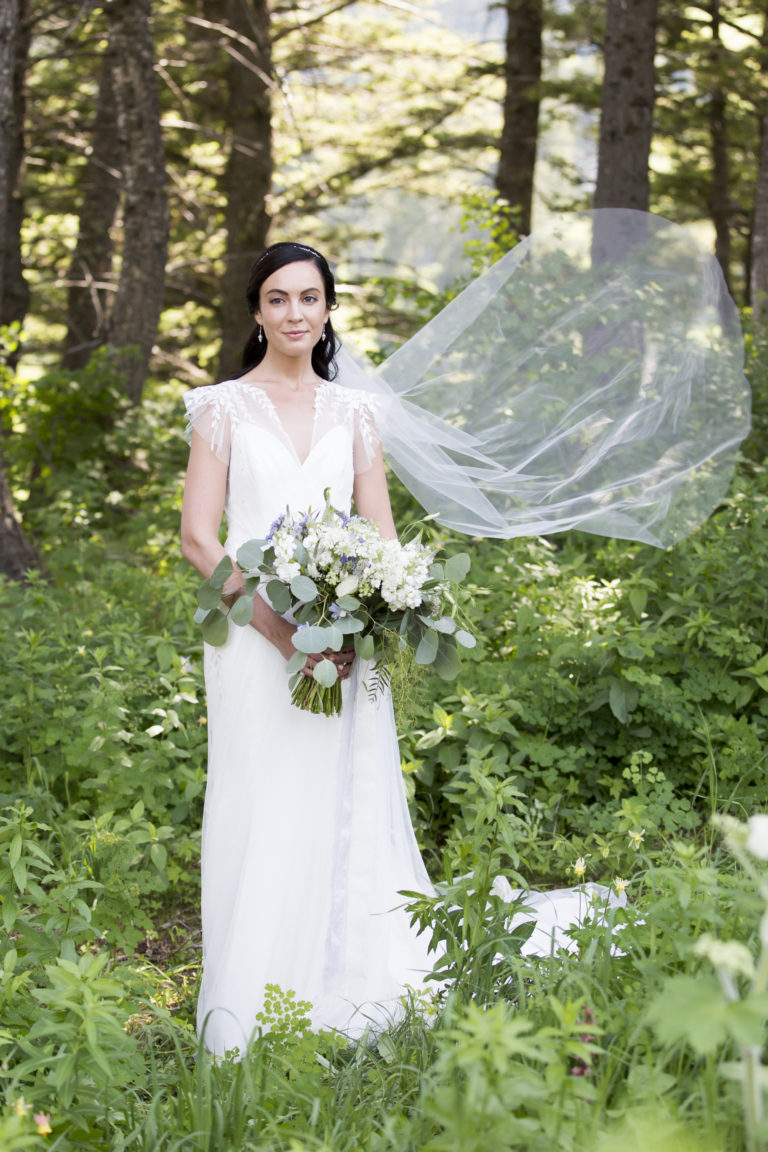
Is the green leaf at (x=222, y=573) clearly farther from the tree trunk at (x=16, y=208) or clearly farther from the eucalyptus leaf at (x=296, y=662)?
the tree trunk at (x=16, y=208)

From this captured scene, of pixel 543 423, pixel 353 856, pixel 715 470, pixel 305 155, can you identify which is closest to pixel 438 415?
pixel 543 423

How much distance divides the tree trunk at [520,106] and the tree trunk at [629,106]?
3594 millimetres

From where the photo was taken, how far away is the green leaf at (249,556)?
3.05m

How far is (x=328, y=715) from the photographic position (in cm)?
338

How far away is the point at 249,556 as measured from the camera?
305cm

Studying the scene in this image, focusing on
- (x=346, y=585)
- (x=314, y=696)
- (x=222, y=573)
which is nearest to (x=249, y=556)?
(x=222, y=573)

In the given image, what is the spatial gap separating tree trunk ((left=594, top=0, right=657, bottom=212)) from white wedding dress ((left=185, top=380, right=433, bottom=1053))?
526 cm

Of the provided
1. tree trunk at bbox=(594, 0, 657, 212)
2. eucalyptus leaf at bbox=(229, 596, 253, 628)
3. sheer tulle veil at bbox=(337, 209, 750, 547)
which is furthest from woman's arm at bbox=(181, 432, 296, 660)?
tree trunk at bbox=(594, 0, 657, 212)

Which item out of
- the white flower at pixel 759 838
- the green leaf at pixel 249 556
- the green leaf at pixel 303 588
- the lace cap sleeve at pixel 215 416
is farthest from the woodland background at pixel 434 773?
the lace cap sleeve at pixel 215 416

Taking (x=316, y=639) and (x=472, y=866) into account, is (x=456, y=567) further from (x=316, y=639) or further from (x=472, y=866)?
(x=472, y=866)

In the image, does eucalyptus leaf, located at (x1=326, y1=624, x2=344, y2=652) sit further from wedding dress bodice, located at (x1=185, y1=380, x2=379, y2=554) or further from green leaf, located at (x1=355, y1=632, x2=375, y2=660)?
wedding dress bodice, located at (x1=185, y1=380, x2=379, y2=554)

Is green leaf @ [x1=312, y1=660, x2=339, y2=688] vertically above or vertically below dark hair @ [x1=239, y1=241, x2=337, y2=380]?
below

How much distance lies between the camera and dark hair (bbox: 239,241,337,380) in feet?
11.5

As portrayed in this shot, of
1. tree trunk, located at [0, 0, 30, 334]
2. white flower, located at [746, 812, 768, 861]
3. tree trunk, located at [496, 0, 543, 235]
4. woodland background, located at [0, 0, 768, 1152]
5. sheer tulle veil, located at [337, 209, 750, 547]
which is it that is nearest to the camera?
white flower, located at [746, 812, 768, 861]
